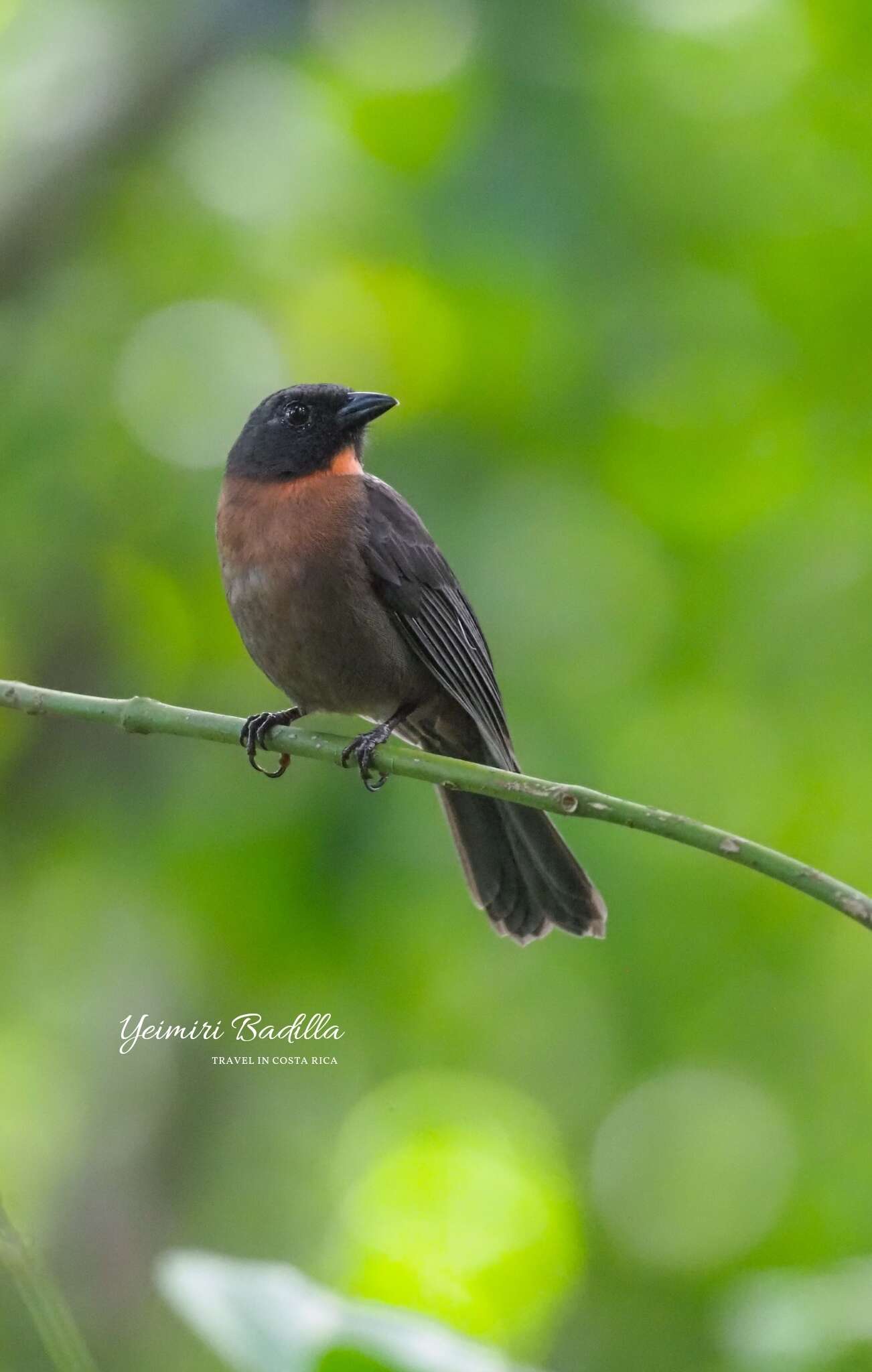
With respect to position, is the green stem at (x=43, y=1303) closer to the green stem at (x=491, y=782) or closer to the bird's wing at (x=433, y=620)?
the green stem at (x=491, y=782)

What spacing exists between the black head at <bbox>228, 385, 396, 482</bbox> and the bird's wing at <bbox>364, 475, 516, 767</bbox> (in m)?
0.27

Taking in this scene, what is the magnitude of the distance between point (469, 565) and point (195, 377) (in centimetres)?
172

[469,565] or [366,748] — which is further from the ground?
[469,565]

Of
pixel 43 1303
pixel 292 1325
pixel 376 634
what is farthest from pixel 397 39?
pixel 43 1303

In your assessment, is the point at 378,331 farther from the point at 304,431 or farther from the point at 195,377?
the point at 304,431

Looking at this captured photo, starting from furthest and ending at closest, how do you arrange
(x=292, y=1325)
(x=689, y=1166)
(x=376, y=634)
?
(x=689, y=1166) < (x=376, y=634) < (x=292, y=1325)

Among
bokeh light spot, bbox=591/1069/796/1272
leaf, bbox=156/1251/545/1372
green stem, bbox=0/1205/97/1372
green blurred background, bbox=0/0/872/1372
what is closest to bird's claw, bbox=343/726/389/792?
leaf, bbox=156/1251/545/1372

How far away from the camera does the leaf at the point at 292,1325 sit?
2.09m

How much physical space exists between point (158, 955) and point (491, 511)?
2599 mm

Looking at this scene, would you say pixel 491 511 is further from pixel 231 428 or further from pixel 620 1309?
pixel 620 1309

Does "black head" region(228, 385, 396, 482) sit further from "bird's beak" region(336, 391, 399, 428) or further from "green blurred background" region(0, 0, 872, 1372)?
"green blurred background" region(0, 0, 872, 1372)

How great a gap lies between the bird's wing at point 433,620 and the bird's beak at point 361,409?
0.29m

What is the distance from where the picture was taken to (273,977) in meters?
6.14

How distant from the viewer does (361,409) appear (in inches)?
189
